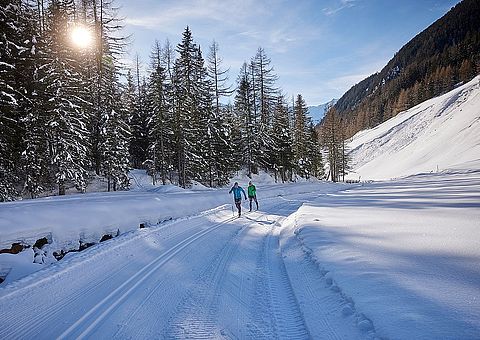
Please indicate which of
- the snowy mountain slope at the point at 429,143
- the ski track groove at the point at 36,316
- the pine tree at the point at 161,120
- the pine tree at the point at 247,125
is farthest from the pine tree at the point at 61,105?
the snowy mountain slope at the point at 429,143

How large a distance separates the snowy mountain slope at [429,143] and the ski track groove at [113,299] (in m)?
39.4

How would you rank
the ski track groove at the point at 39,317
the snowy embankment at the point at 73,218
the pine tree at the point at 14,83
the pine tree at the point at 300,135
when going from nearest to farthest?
1. the ski track groove at the point at 39,317
2. the snowy embankment at the point at 73,218
3. the pine tree at the point at 14,83
4. the pine tree at the point at 300,135

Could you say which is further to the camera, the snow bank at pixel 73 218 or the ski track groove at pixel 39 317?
the snow bank at pixel 73 218

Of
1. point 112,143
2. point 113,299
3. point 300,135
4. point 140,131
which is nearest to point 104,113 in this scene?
point 112,143

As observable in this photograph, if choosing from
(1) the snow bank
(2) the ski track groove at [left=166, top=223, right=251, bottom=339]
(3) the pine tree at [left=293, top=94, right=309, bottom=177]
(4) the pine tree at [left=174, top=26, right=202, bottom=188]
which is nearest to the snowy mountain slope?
(3) the pine tree at [left=293, top=94, right=309, bottom=177]

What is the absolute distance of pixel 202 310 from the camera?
4.70 metres

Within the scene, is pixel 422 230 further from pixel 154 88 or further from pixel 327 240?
pixel 154 88

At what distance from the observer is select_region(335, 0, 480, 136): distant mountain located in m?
101

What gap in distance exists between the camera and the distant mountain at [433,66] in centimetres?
10124

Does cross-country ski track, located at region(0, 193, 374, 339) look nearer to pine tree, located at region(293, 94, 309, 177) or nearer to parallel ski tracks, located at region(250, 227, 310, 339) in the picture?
parallel ski tracks, located at region(250, 227, 310, 339)

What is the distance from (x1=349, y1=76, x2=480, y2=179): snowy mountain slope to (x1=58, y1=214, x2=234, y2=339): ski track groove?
39423 mm

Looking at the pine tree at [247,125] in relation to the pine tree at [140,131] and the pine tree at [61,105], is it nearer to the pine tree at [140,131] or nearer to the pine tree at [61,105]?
the pine tree at [140,131]

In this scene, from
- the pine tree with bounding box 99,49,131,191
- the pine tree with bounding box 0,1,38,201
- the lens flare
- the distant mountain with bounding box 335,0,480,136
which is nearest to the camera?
the pine tree with bounding box 0,1,38,201

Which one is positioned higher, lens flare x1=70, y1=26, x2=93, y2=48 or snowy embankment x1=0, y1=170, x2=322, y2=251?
lens flare x1=70, y1=26, x2=93, y2=48
